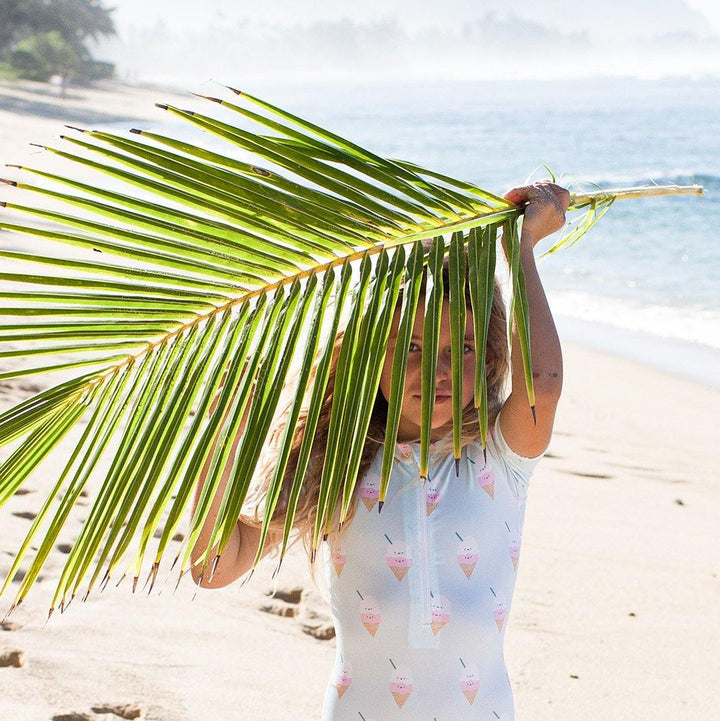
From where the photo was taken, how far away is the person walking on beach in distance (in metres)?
1.62

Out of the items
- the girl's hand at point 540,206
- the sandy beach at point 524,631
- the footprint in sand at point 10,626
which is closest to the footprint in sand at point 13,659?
the sandy beach at point 524,631

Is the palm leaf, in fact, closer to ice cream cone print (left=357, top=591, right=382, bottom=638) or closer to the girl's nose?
the girl's nose

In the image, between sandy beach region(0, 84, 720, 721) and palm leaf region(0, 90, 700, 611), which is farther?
sandy beach region(0, 84, 720, 721)

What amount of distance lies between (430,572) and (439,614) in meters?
0.07

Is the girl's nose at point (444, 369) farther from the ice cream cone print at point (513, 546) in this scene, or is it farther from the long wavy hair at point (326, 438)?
the ice cream cone print at point (513, 546)

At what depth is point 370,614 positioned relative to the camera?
165cm

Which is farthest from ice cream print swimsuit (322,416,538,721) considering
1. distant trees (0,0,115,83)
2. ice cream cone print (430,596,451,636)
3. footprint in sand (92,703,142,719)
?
distant trees (0,0,115,83)

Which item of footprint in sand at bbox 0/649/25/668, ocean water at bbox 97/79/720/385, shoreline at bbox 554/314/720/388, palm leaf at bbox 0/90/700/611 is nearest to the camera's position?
palm leaf at bbox 0/90/700/611

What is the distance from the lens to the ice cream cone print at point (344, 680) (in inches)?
65.6

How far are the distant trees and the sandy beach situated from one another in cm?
5365

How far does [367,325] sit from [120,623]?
2327mm

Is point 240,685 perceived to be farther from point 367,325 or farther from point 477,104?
point 477,104

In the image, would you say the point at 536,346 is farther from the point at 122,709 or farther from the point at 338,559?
the point at 122,709

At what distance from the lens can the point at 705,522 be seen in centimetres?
457
